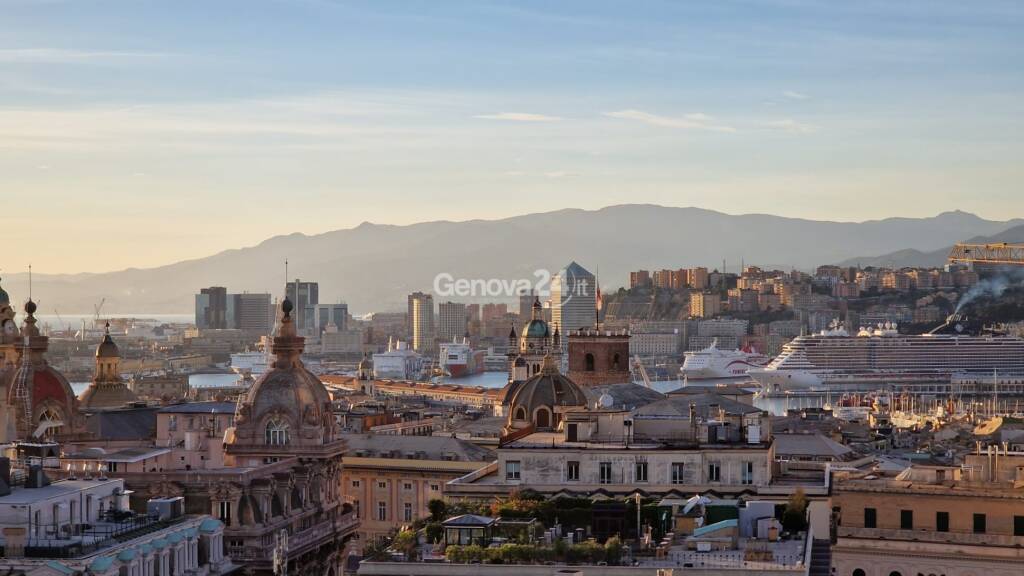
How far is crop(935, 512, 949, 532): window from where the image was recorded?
52.3m

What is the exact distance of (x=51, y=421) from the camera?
71.9 m

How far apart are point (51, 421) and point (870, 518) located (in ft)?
105

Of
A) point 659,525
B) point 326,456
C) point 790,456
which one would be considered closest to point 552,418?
point 790,456

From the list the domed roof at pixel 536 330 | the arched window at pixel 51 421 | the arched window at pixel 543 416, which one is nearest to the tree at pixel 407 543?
the arched window at pixel 51 421

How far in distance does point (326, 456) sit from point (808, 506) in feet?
81.7

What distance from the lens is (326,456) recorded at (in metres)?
69.5

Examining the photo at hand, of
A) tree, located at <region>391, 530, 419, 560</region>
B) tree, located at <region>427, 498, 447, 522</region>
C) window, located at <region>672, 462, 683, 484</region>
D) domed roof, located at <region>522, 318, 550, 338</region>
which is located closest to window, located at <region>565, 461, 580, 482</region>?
A: window, located at <region>672, 462, 683, 484</region>

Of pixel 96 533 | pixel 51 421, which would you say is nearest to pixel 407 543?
pixel 96 533

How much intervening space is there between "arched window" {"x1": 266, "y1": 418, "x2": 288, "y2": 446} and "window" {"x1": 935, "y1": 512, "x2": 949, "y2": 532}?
25.6 meters

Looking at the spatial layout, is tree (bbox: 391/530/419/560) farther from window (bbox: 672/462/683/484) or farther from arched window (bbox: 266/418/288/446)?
arched window (bbox: 266/418/288/446)

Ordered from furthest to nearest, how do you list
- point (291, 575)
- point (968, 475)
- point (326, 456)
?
point (326, 456) < point (291, 575) < point (968, 475)

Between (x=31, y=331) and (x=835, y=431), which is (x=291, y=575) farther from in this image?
(x=835, y=431)

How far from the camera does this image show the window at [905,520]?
53.0m

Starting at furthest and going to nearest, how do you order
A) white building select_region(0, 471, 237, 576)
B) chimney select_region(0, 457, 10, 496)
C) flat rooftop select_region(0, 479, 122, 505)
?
chimney select_region(0, 457, 10, 496), flat rooftop select_region(0, 479, 122, 505), white building select_region(0, 471, 237, 576)
